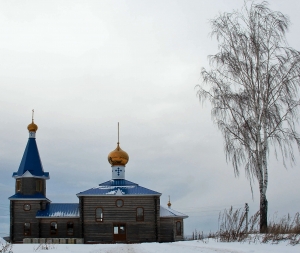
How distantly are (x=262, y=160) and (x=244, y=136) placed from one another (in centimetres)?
130

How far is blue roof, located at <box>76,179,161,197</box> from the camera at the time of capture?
119ft

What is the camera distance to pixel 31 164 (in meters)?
38.3

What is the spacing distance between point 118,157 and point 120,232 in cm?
709

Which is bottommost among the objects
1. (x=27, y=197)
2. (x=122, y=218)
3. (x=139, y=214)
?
(x=122, y=218)

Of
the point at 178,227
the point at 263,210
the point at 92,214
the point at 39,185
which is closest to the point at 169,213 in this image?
the point at 178,227

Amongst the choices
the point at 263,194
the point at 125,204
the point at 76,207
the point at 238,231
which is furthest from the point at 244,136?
the point at 76,207

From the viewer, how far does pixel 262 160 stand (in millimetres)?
20375

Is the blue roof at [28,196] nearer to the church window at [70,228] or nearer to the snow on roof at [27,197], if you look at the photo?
the snow on roof at [27,197]

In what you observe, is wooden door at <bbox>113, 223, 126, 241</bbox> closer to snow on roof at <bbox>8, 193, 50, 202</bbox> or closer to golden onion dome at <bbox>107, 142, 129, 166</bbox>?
golden onion dome at <bbox>107, 142, 129, 166</bbox>

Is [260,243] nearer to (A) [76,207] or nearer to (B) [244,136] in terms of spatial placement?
(B) [244,136]

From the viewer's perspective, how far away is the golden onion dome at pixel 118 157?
40375 mm

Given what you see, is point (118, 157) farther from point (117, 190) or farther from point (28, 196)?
point (28, 196)

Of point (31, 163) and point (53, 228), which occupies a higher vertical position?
point (31, 163)

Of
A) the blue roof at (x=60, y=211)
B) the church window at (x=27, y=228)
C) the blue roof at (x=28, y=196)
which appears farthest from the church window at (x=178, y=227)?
the church window at (x=27, y=228)
